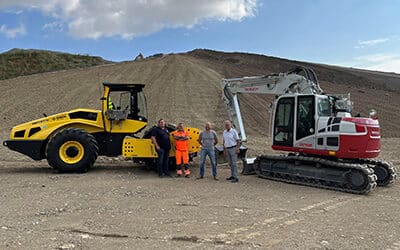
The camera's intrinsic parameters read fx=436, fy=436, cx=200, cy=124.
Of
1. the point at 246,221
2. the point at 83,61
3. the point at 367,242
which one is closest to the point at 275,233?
the point at 246,221

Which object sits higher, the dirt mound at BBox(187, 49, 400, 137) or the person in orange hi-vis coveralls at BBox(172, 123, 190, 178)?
the dirt mound at BBox(187, 49, 400, 137)

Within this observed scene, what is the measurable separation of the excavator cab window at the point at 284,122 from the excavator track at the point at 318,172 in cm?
46

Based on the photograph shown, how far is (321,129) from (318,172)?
1088 mm

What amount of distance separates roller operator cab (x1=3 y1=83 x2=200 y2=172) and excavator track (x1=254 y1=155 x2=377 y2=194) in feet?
7.15

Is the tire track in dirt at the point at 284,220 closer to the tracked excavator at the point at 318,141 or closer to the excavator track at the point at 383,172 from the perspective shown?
the tracked excavator at the point at 318,141

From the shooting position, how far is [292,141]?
38.1ft

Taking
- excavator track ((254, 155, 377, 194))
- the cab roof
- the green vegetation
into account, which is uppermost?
the green vegetation

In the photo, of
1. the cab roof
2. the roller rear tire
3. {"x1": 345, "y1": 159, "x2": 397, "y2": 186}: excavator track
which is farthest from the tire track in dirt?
the cab roof

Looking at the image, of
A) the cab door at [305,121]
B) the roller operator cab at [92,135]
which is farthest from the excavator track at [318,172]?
the roller operator cab at [92,135]

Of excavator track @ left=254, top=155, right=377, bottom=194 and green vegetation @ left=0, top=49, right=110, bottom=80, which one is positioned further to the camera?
green vegetation @ left=0, top=49, right=110, bottom=80

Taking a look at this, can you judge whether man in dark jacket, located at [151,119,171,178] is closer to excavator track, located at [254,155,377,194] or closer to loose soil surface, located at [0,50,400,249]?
loose soil surface, located at [0,50,400,249]

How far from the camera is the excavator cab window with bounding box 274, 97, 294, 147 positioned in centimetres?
1167

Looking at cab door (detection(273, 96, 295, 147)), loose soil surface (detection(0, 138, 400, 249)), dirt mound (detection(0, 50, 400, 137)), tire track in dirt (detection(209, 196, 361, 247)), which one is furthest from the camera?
dirt mound (detection(0, 50, 400, 137))

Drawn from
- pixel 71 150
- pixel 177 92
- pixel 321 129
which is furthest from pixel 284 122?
pixel 177 92
